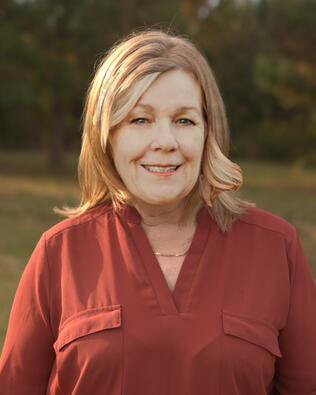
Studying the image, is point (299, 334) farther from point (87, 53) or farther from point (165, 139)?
point (87, 53)

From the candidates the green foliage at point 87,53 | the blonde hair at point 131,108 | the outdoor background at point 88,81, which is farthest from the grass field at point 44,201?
the blonde hair at point 131,108

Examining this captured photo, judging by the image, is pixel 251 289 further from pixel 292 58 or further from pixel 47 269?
pixel 292 58

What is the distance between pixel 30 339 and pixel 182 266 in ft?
1.46

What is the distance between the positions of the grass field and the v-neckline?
301 centimetres

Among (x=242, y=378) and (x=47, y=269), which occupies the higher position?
(x=47, y=269)

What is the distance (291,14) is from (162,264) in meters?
14.1

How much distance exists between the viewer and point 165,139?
146 cm

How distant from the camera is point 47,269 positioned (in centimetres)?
153

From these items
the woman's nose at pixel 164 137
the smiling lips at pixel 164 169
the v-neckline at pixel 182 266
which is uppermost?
the woman's nose at pixel 164 137

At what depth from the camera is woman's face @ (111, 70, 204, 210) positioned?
4.76ft

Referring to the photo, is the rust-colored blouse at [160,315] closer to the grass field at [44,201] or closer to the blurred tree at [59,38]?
the grass field at [44,201]

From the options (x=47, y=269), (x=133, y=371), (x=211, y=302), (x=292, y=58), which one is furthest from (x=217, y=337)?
(x=292, y=58)

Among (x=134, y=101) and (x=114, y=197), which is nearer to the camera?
(x=134, y=101)

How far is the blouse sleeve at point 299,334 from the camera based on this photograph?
4.96 ft
